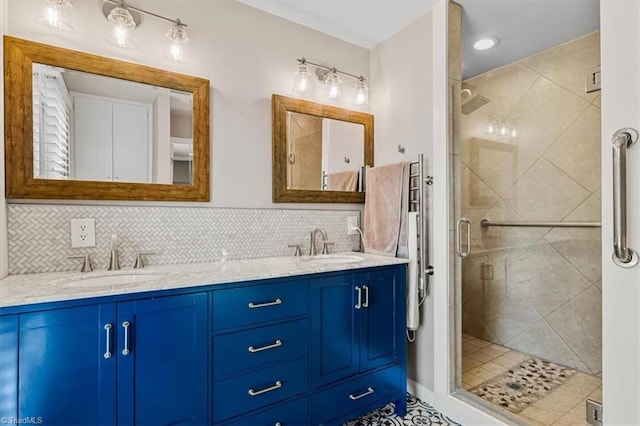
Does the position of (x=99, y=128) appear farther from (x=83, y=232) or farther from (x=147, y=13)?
(x=147, y=13)

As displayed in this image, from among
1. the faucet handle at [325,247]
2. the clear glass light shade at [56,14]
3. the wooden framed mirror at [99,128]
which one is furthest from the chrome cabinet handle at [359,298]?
the clear glass light shade at [56,14]

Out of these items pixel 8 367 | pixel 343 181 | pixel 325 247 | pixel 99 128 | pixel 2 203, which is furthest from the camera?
pixel 343 181

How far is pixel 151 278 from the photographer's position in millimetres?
1375

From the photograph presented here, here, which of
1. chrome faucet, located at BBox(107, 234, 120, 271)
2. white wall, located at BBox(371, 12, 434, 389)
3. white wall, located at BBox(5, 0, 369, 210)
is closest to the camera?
chrome faucet, located at BBox(107, 234, 120, 271)

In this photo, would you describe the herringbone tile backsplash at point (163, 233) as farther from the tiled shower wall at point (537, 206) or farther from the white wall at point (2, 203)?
the tiled shower wall at point (537, 206)

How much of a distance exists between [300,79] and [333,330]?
1577mm

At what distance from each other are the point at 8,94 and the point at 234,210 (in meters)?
1.11

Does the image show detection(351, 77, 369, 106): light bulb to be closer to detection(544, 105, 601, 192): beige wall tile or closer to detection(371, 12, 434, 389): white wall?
detection(371, 12, 434, 389): white wall

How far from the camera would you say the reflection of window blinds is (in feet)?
4.81

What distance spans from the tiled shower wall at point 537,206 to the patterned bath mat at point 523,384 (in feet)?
0.37

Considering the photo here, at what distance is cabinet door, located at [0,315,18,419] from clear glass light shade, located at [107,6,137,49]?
1.33 m

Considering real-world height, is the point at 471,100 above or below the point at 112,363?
above

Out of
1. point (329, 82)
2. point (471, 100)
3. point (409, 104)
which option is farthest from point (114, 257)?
point (471, 100)

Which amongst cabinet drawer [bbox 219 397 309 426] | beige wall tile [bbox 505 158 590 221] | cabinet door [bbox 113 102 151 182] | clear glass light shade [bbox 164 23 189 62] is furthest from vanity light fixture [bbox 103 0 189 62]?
beige wall tile [bbox 505 158 590 221]
